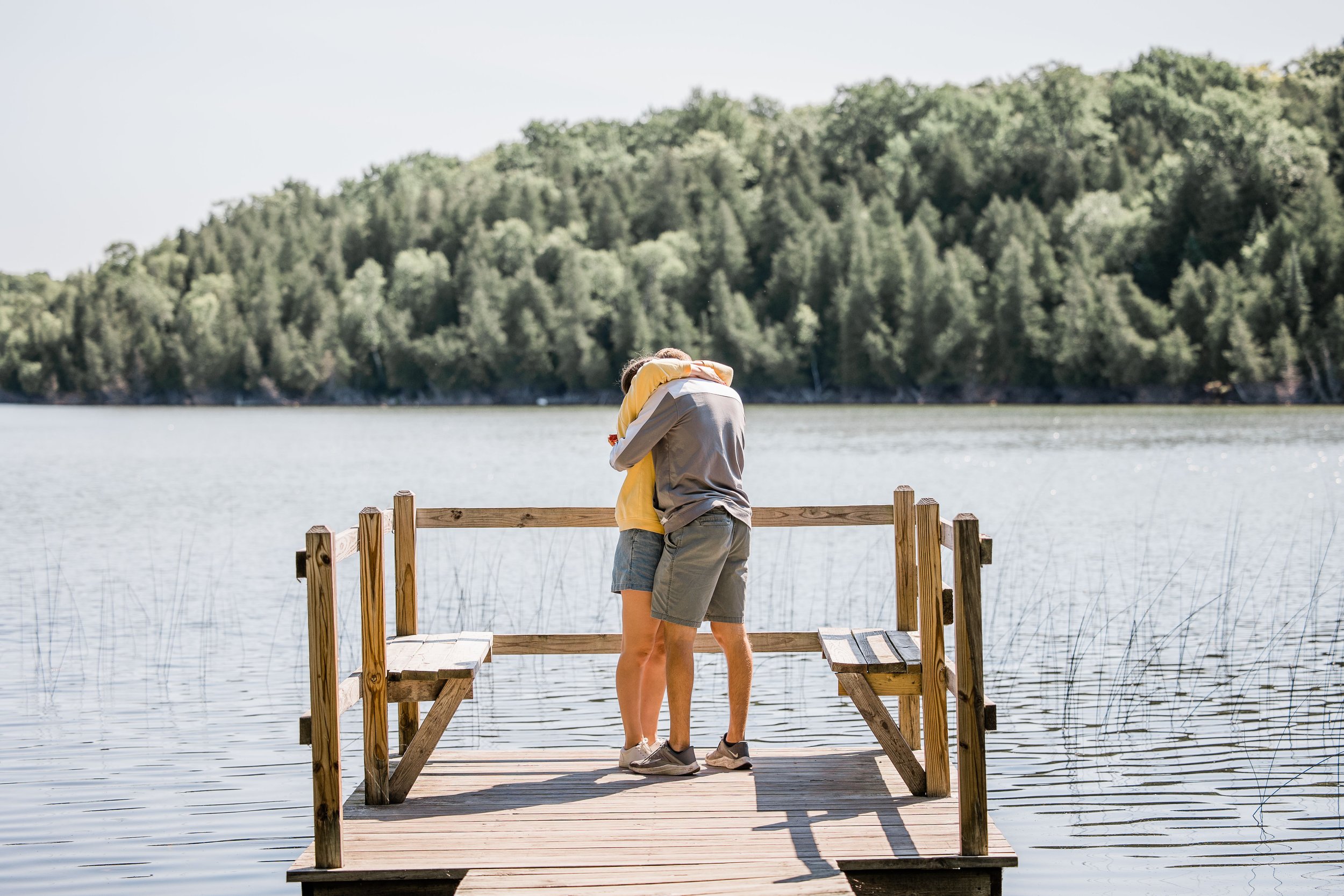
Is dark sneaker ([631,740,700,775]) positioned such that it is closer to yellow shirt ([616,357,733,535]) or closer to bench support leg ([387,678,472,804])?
bench support leg ([387,678,472,804])

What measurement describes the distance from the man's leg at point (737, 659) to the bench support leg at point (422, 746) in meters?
1.20

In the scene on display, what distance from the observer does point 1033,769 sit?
30.1 feet

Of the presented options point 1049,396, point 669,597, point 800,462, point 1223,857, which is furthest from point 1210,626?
point 1049,396

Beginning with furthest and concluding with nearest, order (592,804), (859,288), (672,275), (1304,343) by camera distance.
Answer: (672,275) → (859,288) → (1304,343) → (592,804)

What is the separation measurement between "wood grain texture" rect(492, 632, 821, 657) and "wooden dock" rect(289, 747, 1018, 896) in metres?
0.60

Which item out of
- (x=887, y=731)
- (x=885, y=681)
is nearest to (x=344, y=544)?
(x=885, y=681)

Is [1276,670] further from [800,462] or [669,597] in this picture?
[800,462]

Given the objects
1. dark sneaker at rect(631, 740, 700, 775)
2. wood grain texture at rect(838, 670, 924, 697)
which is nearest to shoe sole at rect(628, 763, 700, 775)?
dark sneaker at rect(631, 740, 700, 775)

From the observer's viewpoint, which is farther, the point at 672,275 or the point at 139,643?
the point at 672,275

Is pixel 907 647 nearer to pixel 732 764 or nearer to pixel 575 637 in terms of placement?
pixel 732 764

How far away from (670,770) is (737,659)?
0.65m

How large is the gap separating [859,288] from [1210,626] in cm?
10109

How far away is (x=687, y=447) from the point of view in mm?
6918

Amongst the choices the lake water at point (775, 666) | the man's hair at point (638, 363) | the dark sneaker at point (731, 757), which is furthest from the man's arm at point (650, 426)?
the lake water at point (775, 666)
